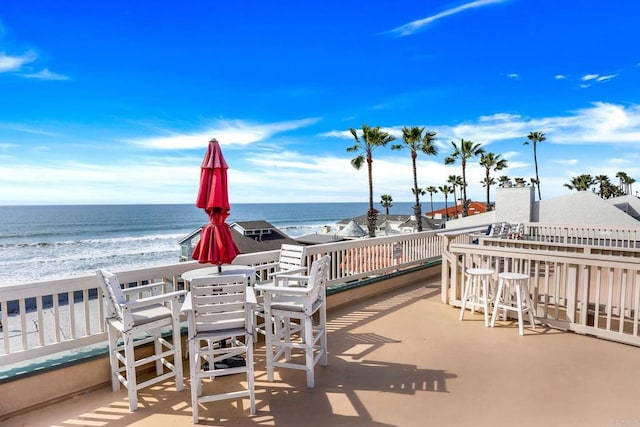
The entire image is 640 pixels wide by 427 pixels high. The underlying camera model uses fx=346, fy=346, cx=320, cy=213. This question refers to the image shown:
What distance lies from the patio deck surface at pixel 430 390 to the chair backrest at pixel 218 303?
65 centimetres

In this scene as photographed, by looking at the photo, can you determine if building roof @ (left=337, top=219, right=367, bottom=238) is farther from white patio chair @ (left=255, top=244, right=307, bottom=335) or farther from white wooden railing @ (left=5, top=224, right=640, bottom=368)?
white patio chair @ (left=255, top=244, right=307, bottom=335)

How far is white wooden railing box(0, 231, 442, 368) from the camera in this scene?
8.54 ft

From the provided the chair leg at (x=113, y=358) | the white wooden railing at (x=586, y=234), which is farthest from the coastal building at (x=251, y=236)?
the chair leg at (x=113, y=358)

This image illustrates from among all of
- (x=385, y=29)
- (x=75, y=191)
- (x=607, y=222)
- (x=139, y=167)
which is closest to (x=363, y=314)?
(x=385, y=29)

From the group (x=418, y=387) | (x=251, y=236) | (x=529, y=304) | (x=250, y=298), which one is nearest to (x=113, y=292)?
(x=250, y=298)

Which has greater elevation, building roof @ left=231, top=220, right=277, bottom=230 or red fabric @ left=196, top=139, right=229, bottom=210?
red fabric @ left=196, top=139, right=229, bottom=210

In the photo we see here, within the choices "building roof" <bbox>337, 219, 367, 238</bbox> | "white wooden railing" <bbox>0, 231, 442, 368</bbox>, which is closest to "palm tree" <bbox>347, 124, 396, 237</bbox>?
"building roof" <bbox>337, 219, 367, 238</bbox>

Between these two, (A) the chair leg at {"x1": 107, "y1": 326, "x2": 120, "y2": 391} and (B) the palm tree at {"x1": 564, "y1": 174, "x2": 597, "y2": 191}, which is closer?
(A) the chair leg at {"x1": 107, "y1": 326, "x2": 120, "y2": 391}

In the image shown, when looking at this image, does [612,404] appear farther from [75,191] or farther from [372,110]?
[75,191]

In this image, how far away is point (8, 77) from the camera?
53.2 feet

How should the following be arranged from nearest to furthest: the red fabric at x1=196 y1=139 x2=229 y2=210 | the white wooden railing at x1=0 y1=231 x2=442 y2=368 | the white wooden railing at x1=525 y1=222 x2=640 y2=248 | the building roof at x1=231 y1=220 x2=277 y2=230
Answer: the white wooden railing at x1=0 y1=231 x2=442 y2=368 → the red fabric at x1=196 y1=139 x2=229 y2=210 → the white wooden railing at x1=525 y1=222 x2=640 y2=248 → the building roof at x1=231 y1=220 x2=277 y2=230

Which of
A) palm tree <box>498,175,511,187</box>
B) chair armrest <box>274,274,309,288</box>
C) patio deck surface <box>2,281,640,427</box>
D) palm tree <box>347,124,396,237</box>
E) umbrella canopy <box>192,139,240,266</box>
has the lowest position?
patio deck surface <box>2,281,640,427</box>

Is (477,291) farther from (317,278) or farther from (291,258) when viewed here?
(317,278)

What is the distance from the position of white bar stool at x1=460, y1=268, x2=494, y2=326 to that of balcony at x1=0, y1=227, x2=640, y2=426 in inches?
12.0
